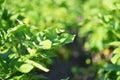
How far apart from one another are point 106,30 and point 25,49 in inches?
80.4

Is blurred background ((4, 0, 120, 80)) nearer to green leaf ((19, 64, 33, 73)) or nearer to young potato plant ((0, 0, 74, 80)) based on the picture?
young potato plant ((0, 0, 74, 80))

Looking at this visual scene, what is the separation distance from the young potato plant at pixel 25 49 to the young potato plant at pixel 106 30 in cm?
41

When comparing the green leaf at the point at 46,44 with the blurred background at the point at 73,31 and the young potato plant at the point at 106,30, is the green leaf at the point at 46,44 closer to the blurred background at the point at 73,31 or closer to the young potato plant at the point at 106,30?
the young potato plant at the point at 106,30

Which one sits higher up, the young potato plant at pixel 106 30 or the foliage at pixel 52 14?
the foliage at pixel 52 14

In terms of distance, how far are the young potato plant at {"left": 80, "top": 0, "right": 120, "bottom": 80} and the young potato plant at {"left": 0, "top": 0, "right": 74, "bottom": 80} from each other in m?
0.41

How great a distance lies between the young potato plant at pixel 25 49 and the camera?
213cm

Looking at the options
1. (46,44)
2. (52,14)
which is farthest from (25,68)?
(52,14)

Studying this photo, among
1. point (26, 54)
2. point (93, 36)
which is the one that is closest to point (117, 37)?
point (26, 54)

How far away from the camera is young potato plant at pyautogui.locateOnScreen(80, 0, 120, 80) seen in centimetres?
263

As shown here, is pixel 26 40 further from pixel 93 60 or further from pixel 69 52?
pixel 69 52

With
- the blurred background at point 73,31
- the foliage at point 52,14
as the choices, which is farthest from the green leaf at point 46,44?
the foliage at point 52,14

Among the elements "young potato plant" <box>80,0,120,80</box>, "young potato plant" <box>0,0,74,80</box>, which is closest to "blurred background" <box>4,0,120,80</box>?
"young potato plant" <box>80,0,120,80</box>

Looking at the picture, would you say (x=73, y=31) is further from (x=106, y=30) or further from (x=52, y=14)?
(x=106, y=30)

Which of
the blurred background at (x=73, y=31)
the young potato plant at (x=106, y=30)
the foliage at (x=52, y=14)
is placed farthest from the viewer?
the foliage at (x=52, y=14)
